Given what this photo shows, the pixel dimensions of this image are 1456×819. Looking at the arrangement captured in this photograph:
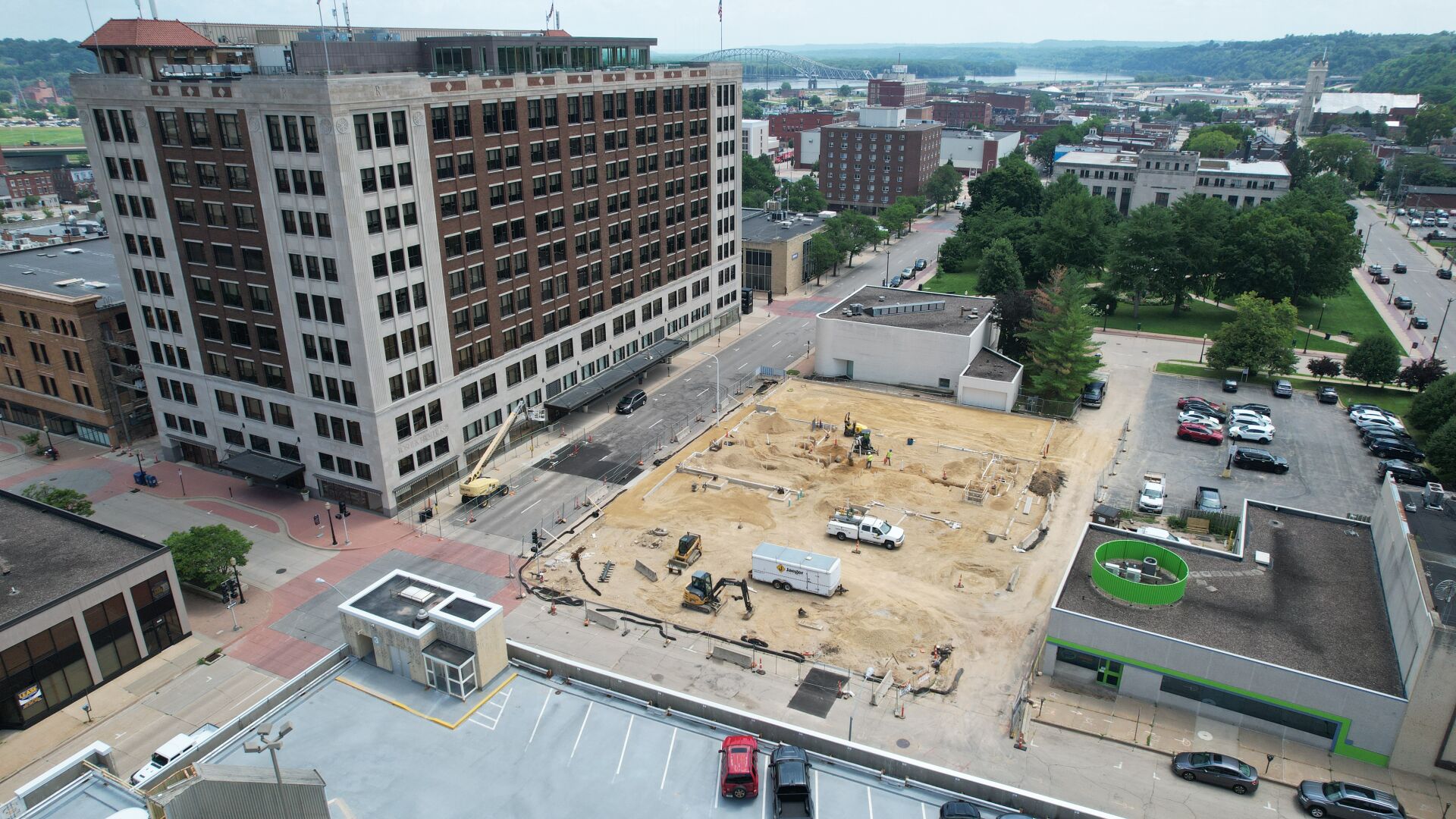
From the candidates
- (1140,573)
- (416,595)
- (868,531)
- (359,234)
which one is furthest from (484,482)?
(1140,573)

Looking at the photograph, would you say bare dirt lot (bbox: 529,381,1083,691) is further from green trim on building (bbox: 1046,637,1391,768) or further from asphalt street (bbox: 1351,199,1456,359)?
asphalt street (bbox: 1351,199,1456,359)

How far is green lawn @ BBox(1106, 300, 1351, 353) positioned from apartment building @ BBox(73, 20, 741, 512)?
74799 mm

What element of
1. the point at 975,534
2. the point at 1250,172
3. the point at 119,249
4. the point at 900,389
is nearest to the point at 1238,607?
the point at 975,534

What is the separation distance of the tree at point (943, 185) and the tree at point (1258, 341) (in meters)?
99.9

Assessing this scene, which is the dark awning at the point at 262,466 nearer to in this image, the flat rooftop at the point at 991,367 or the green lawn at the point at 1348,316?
the flat rooftop at the point at 991,367

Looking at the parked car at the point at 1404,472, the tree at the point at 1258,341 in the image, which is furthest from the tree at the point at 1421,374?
the parked car at the point at 1404,472

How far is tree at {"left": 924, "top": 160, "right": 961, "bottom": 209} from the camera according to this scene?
185125mm

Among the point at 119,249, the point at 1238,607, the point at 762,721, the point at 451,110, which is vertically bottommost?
the point at 1238,607

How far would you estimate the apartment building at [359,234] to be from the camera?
57.0 meters

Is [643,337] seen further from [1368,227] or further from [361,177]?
[1368,227]

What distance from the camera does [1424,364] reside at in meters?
86.9

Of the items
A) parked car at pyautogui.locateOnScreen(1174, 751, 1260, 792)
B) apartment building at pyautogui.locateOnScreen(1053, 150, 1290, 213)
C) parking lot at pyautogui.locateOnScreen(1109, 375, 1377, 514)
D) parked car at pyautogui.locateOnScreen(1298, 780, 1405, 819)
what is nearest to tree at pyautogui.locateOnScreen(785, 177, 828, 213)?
apartment building at pyautogui.locateOnScreen(1053, 150, 1290, 213)

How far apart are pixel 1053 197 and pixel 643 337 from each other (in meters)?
103

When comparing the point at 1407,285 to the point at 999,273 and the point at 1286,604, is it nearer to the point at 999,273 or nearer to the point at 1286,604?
the point at 999,273
